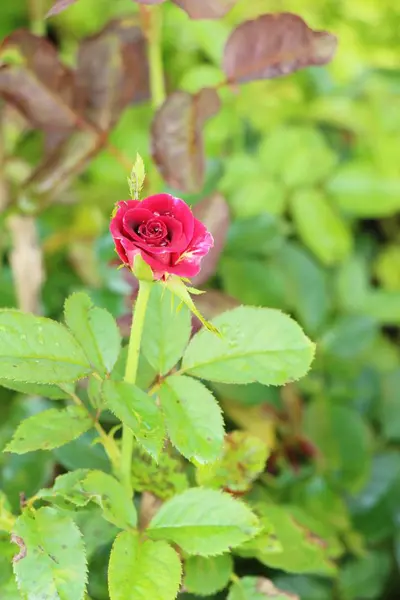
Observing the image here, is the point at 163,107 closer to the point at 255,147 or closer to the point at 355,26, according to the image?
the point at 255,147

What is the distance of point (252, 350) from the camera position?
48 centimetres

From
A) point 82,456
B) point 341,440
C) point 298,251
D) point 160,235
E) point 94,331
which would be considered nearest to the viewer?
point 160,235

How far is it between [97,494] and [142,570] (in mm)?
55

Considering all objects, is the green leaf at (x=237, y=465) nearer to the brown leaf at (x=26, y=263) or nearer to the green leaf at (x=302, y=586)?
the green leaf at (x=302, y=586)

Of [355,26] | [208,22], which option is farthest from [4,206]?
[355,26]

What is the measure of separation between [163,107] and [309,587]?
52cm

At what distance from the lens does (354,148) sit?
1.25 metres

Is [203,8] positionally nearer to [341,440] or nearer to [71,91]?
[71,91]

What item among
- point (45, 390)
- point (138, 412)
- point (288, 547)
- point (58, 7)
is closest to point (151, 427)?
point (138, 412)

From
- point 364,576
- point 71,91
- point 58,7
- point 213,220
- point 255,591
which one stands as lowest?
point 364,576

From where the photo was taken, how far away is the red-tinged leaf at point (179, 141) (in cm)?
71

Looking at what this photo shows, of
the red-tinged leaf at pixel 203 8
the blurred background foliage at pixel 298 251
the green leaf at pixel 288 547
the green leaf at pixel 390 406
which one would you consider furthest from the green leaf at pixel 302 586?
the red-tinged leaf at pixel 203 8

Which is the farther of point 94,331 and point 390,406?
point 390,406

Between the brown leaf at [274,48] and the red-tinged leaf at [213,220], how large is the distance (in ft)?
0.42
